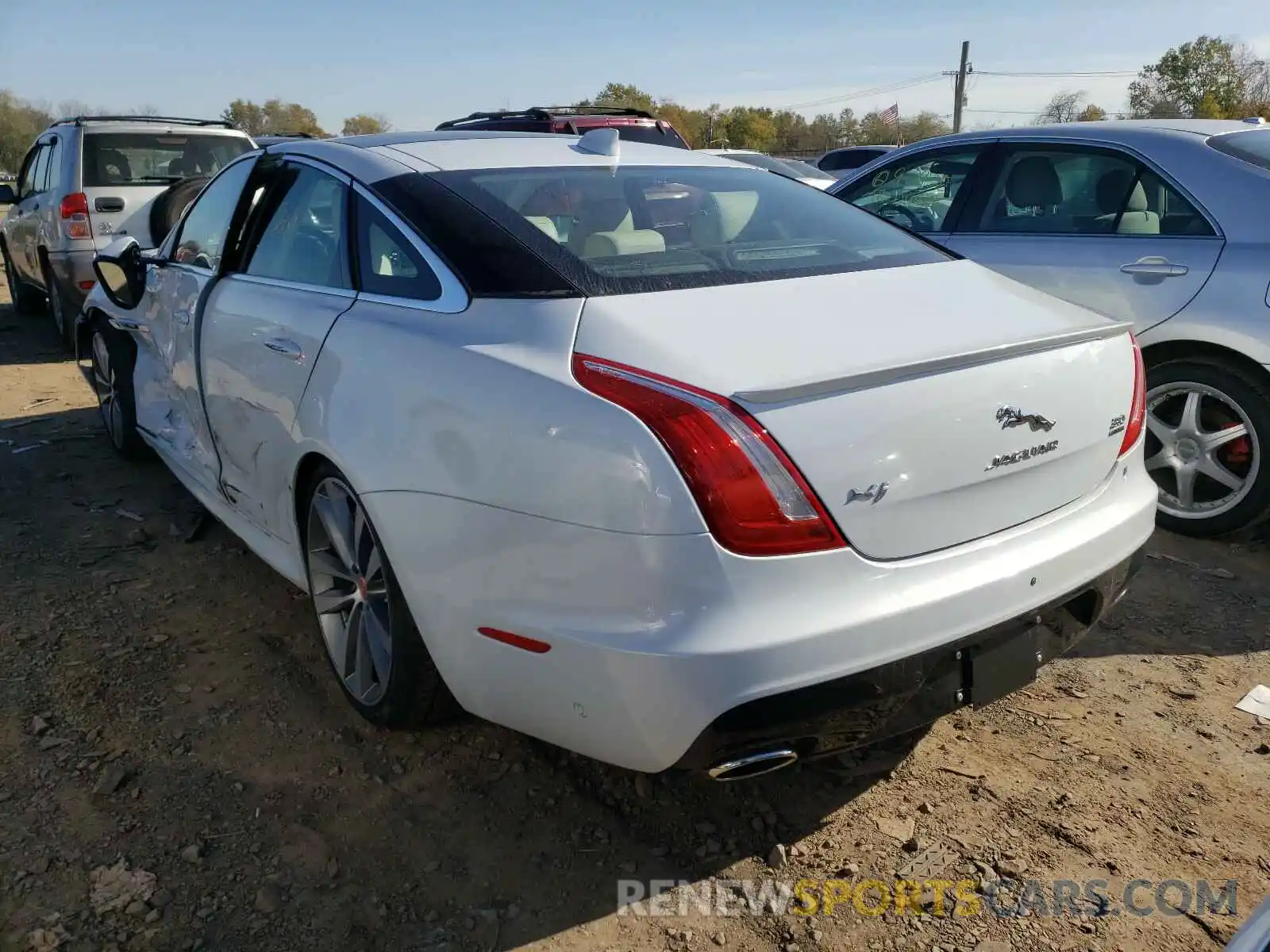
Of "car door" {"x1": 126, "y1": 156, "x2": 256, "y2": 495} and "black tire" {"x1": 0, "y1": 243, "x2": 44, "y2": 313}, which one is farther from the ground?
"car door" {"x1": 126, "y1": 156, "x2": 256, "y2": 495}

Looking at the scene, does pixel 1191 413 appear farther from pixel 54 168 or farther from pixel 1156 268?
pixel 54 168

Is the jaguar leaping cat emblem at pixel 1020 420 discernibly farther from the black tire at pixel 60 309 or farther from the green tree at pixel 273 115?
the green tree at pixel 273 115

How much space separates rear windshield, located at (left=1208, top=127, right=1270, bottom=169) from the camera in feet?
13.2

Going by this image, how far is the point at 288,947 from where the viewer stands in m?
2.10

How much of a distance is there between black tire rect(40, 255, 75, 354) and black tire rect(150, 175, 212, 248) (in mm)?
1006

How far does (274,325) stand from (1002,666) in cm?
221

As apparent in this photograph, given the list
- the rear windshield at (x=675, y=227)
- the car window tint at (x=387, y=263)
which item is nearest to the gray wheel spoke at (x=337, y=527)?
the car window tint at (x=387, y=263)

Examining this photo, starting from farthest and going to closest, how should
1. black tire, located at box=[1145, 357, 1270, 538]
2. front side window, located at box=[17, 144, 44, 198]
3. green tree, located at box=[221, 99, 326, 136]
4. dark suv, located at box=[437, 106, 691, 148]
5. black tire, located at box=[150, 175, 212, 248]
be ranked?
green tree, located at box=[221, 99, 326, 136], dark suv, located at box=[437, 106, 691, 148], front side window, located at box=[17, 144, 44, 198], black tire, located at box=[150, 175, 212, 248], black tire, located at box=[1145, 357, 1270, 538]

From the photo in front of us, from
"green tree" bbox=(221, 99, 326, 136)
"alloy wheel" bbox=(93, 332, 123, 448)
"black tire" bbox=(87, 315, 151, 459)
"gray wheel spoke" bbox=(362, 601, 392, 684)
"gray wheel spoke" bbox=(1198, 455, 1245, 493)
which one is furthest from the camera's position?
"green tree" bbox=(221, 99, 326, 136)

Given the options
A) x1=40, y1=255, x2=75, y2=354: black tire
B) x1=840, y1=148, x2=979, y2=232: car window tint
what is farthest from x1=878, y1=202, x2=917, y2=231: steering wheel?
x1=40, y1=255, x2=75, y2=354: black tire

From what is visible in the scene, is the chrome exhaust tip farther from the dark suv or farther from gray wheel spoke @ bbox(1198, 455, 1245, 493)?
the dark suv

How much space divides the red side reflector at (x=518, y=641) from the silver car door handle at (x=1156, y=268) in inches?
129

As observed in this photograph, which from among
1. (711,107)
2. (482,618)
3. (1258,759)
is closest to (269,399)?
(482,618)

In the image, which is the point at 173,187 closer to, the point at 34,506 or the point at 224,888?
the point at 34,506
